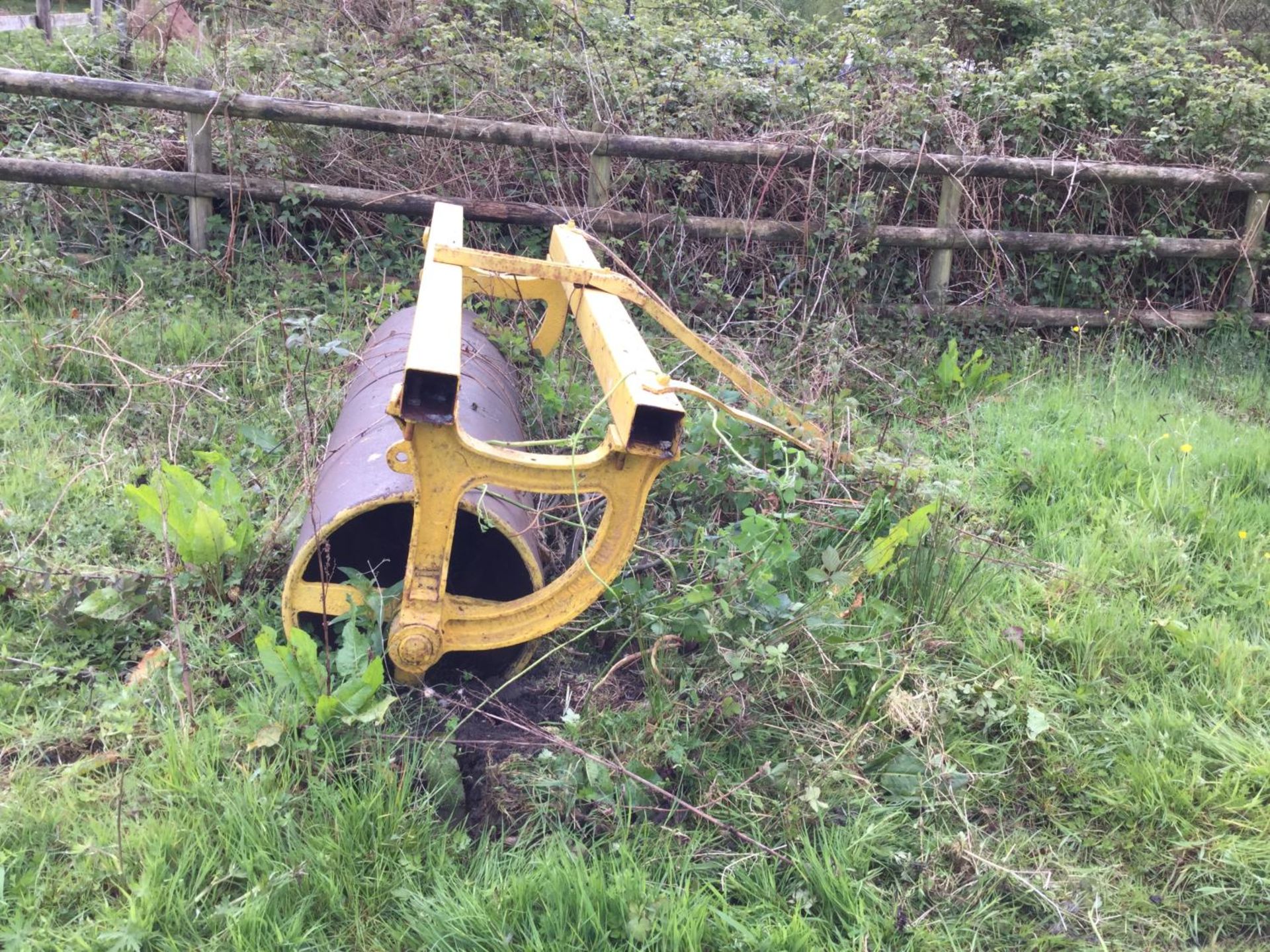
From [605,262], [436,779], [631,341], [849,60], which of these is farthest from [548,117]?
[436,779]

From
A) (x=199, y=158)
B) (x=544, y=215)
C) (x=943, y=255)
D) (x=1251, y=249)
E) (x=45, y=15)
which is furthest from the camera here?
(x=45, y=15)

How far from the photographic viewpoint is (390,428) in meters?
2.71

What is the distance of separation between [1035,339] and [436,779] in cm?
451

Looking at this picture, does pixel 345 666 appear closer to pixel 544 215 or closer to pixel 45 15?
pixel 544 215

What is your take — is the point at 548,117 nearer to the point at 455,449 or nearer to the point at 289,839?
the point at 455,449

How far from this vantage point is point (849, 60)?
6363 millimetres

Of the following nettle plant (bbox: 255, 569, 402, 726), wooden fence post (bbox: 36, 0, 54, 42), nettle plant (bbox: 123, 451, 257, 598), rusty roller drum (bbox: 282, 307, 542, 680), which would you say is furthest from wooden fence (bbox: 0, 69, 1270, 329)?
wooden fence post (bbox: 36, 0, 54, 42)

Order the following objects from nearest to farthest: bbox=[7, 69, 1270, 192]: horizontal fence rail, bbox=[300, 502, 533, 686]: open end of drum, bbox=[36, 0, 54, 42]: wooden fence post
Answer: bbox=[300, 502, 533, 686]: open end of drum → bbox=[7, 69, 1270, 192]: horizontal fence rail → bbox=[36, 0, 54, 42]: wooden fence post

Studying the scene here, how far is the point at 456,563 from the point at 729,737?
930 mm

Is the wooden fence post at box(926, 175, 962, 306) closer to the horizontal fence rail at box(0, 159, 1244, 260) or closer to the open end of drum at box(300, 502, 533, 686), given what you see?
the horizontal fence rail at box(0, 159, 1244, 260)

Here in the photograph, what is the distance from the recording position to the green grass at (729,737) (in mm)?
2002

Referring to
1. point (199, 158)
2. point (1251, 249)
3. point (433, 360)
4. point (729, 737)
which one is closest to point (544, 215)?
point (199, 158)

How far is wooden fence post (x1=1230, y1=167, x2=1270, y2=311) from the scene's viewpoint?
5.74 meters

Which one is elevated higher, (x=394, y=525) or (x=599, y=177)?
(x=599, y=177)
